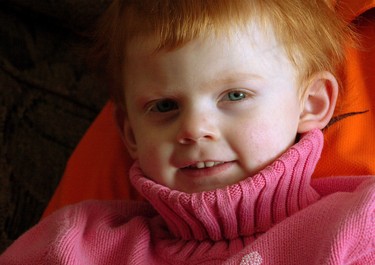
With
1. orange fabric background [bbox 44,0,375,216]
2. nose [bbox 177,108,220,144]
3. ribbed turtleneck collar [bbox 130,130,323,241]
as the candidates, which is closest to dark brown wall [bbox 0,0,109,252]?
orange fabric background [bbox 44,0,375,216]

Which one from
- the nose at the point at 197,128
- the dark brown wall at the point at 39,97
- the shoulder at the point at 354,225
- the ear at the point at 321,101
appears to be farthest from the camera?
the dark brown wall at the point at 39,97

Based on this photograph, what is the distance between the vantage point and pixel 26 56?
1564 mm

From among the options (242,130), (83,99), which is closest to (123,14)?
(242,130)

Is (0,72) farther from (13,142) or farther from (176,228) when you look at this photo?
(176,228)

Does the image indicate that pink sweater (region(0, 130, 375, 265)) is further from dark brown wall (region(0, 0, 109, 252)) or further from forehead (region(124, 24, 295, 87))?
dark brown wall (region(0, 0, 109, 252))

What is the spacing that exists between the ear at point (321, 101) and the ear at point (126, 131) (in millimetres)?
317

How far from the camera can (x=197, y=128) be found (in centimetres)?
104

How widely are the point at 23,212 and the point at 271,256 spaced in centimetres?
67

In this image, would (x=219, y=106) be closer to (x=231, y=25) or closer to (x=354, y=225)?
(x=231, y=25)

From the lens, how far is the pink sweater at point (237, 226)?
957 millimetres

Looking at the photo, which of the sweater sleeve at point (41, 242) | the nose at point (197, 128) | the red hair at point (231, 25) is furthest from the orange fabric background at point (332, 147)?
the nose at point (197, 128)

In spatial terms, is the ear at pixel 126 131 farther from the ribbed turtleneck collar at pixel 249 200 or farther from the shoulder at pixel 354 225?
the shoulder at pixel 354 225

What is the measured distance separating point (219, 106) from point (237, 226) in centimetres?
19

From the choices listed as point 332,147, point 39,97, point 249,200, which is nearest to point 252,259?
point 249,200
